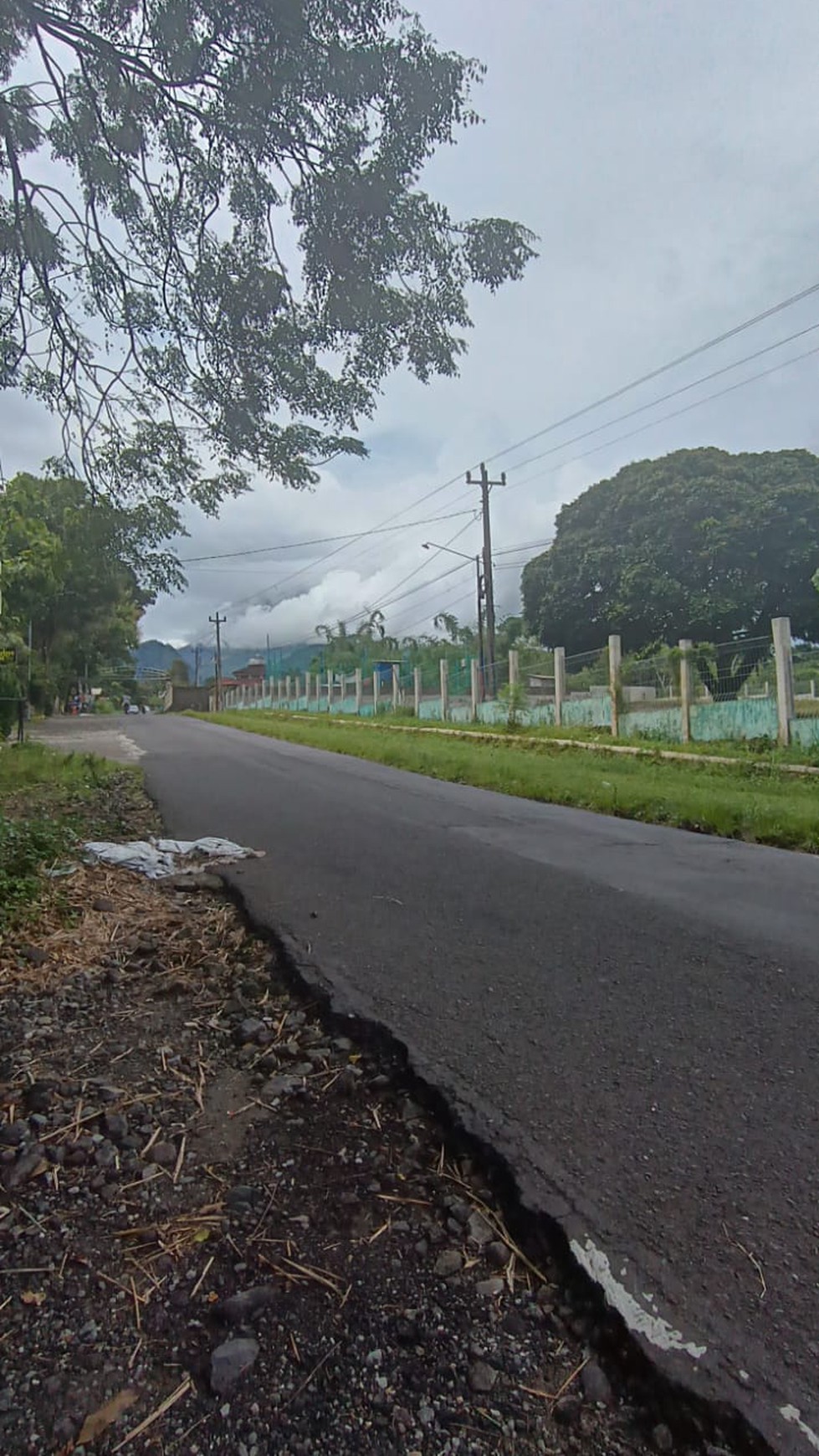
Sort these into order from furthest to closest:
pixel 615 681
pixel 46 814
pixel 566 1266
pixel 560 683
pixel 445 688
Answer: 1. pixel 445 688
2. pixel 560 683
3. pixel 615 681
4. pixel 46 814
5. pixel 566 1266

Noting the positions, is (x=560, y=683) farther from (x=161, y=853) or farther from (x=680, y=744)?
(x=161, y=853)

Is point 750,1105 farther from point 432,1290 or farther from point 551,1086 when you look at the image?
point 432,1290

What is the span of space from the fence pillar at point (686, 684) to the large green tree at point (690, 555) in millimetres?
16032

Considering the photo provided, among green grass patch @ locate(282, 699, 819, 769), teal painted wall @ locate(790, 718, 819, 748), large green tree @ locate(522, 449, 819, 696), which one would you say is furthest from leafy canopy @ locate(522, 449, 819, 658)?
teal painted wall @ locate(790, 718, 819, 748)

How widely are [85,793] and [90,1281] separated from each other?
7780 mm

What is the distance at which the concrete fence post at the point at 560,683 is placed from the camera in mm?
19547

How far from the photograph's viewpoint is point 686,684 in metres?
14.8

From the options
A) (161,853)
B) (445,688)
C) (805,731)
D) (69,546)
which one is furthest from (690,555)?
(161,853)

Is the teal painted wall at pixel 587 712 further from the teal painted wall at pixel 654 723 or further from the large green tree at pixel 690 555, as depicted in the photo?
the large green tree at pixel 690 555

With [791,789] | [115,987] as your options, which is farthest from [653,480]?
[115,987]

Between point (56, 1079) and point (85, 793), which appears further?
point (85, 793)

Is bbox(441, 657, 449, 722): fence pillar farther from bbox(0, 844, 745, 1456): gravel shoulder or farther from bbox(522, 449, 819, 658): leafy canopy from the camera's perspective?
bbox(0, 844, 745, 1456): gravel shoulder

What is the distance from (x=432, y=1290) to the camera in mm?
1443

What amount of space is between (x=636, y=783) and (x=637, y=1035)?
7.80 m
